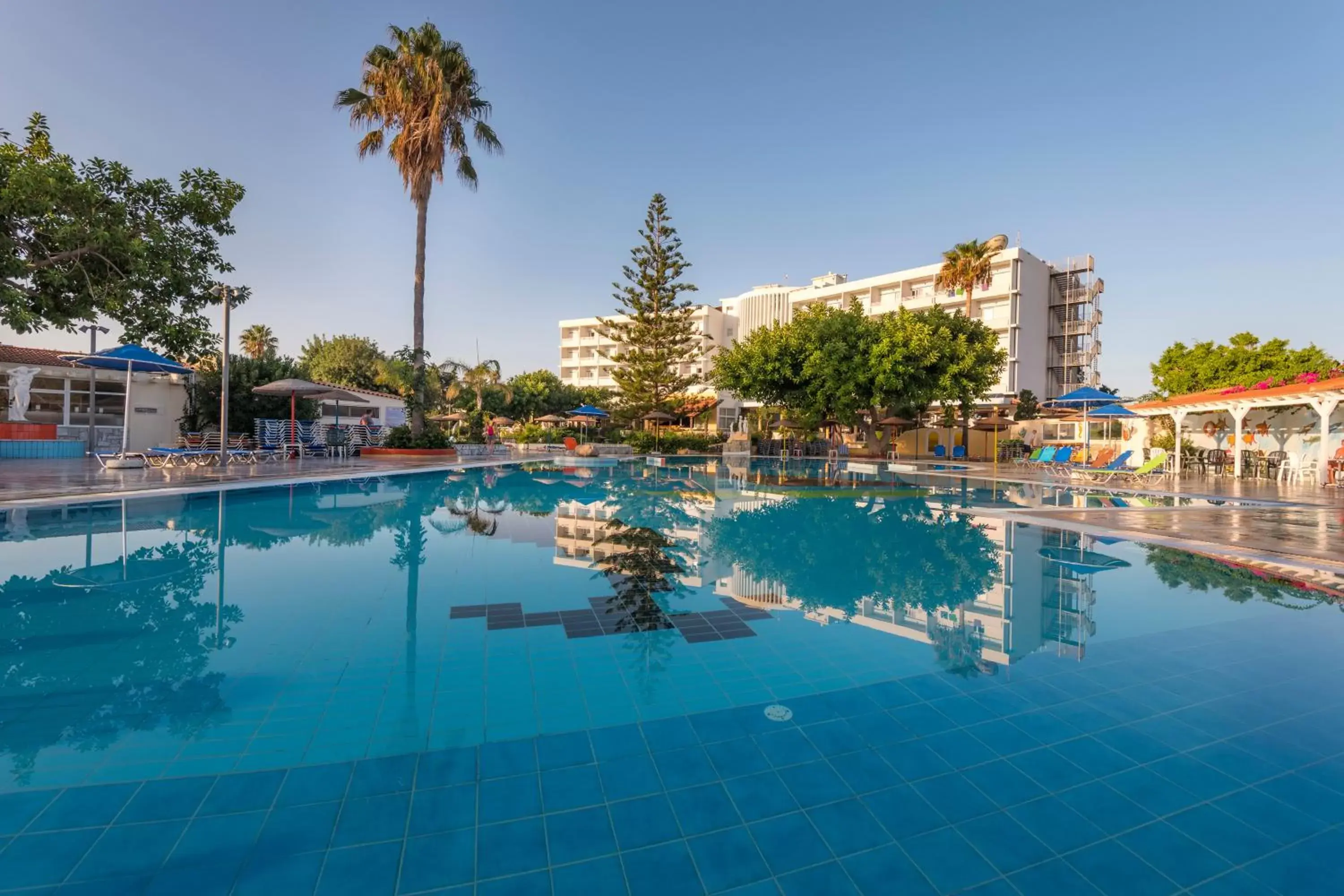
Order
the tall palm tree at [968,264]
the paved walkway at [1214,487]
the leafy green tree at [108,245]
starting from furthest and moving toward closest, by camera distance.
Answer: the tall palm tree at [968,264], the paved walkway at [1214,487], the leafy green tree at [108,245]

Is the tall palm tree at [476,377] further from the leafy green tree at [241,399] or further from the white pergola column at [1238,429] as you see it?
the white pergola column at [1238,429]

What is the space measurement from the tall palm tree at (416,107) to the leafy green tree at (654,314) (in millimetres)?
12654

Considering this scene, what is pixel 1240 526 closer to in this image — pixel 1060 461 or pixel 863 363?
pixel 1060 461

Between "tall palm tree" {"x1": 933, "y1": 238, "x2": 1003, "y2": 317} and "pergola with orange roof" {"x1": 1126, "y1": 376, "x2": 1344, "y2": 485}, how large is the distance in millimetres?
14012

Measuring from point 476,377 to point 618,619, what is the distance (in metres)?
36.5

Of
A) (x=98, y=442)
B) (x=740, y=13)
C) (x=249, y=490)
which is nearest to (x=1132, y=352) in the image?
(x=740, y=13)

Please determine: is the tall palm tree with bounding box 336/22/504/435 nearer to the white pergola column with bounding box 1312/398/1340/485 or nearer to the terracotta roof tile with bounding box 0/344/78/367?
the terracotta roof tile with bounding box 0/344/78/367

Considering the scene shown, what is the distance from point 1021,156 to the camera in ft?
64.6

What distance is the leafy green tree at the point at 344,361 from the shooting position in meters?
38.5

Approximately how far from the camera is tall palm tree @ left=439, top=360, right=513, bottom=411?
3769cm

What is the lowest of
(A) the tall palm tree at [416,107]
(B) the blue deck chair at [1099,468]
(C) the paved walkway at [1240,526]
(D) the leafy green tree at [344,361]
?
(C) the paved walkway at [1240,526]

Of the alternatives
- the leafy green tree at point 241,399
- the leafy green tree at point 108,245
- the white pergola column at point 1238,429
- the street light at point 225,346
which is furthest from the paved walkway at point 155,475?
the white pergola column at point 1238,429

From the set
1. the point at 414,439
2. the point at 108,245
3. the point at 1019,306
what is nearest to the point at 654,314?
the point at 414,439

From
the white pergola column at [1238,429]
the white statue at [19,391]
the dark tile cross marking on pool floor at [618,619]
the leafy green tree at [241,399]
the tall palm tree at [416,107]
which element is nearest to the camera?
the dark tile cross marking on pool floor at [618,619]
